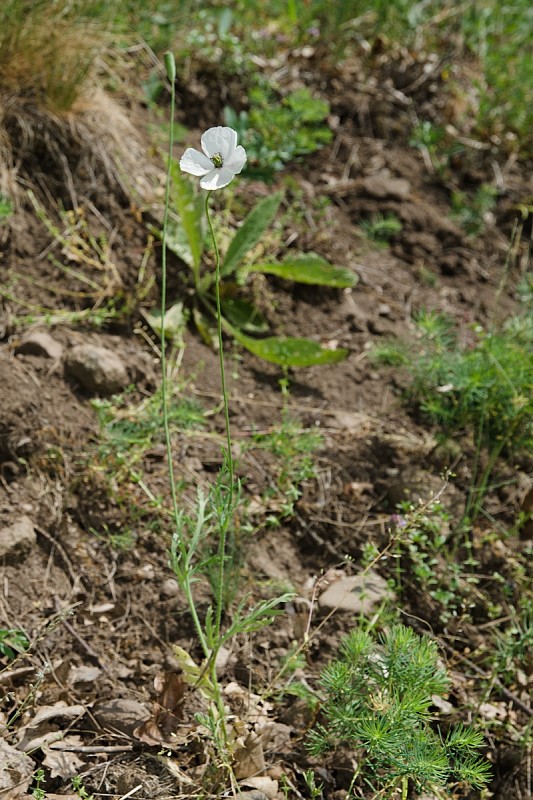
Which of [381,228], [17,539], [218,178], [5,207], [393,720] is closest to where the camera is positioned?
[218,178]

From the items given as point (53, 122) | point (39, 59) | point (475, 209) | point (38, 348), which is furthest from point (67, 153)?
point (475, 209)

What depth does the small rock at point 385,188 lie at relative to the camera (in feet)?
11.9

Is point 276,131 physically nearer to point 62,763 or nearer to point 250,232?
point 250,232

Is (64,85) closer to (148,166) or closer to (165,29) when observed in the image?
(148,166)

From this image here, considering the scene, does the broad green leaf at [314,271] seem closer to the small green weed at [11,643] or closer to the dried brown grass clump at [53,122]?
the dried brown grass clump at [53,122]

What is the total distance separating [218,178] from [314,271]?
1550mm

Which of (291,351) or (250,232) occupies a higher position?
(250,232)

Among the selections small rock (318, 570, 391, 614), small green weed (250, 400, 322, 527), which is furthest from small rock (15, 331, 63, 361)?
small rock (318, 570, 391, 614)

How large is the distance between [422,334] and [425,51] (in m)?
2.03

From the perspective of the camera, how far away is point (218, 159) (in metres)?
1.56

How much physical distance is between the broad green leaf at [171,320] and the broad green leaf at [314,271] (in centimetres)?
34

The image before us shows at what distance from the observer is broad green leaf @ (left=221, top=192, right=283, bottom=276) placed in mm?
3012

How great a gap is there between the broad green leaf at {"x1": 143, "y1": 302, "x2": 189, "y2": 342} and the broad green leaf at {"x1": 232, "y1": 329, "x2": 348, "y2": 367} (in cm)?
20

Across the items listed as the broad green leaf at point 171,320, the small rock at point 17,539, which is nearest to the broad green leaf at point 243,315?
the broad green leaf at point 171,320
